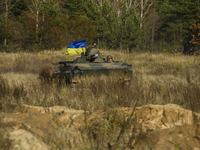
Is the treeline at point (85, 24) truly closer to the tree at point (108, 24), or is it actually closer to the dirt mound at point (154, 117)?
the tree at point (108, 24)

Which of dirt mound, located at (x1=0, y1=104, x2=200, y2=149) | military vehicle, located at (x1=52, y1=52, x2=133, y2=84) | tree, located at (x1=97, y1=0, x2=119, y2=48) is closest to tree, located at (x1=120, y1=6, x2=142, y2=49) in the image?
tree, located at (x1=97, y1=0, x2=119, y2=48)

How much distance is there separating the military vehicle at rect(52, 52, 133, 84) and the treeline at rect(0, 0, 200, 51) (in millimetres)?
14398

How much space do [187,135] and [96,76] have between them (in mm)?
5756

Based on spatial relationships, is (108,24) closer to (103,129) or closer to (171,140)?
(103,129)

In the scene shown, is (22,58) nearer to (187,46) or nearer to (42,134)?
(42,134)

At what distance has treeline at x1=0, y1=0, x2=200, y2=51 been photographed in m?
26.3

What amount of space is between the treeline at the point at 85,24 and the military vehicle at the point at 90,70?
1440 cm

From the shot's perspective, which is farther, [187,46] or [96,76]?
[187,46]

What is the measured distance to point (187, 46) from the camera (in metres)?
32.1

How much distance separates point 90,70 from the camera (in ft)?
28.5

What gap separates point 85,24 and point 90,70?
2174 cm

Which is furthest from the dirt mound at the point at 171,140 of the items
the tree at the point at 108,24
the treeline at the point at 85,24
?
the tree at the point at 108,24

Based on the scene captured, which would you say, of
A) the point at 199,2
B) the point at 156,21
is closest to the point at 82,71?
the point at 199,2

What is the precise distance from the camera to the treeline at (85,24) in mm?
26281
